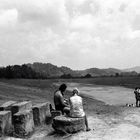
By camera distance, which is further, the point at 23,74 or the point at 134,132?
the point at 23,74

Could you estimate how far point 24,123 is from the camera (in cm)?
1177

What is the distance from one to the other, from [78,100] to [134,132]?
2364mm

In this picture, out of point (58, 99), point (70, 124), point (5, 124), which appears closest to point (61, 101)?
point (58, 99)

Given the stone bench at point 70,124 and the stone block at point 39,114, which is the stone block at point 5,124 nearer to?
the stone block at point 39,114

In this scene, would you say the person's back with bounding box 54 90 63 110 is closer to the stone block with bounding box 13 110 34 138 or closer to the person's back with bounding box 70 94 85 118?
the person's back with bounding box 70 94 85 118

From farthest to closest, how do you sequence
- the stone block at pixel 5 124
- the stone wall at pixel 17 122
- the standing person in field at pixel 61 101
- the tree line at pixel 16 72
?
the tree line at pixel 16 72
the standing person in field at pixel 61 101
the stone wall at pixel 17 122
the stone block at pixel 5 124

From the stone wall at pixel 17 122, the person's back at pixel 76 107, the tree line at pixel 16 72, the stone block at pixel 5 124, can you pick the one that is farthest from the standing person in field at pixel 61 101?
the tree line at pixel 16 72

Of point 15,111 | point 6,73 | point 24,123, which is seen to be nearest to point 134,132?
point 24,123

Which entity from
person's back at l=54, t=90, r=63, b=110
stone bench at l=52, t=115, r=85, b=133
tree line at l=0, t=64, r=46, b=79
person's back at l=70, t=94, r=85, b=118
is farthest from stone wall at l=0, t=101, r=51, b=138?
tree line at l=0, t=64, r=46, b=79

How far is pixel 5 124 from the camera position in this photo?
11609mm

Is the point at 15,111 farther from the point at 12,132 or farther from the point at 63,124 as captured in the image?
the point at 63,124

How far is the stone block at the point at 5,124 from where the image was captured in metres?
11.3

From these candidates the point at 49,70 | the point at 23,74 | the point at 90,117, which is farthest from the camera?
the point at 49,70

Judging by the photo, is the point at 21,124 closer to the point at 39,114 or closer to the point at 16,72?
the point at 39,114
